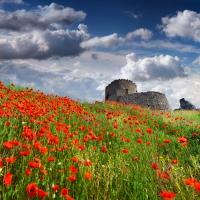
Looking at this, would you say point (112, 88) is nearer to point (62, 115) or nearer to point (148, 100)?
point (148, 100)

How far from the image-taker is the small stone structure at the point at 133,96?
1182 inches

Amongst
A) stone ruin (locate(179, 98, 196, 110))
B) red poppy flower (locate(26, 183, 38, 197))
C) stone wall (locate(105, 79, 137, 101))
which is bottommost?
red poppy flower (locate(26, 183, 38, 197))

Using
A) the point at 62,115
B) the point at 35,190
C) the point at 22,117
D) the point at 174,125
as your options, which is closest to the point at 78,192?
the point at 35,190

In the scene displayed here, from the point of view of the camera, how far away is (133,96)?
104 ft

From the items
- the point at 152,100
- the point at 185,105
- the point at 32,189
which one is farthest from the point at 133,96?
the point at 32,189

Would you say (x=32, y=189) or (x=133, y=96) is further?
(x=133, y=96)

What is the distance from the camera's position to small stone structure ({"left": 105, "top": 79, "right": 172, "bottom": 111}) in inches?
1182

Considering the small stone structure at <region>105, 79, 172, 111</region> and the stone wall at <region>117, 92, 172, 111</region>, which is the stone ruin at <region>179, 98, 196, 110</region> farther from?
the stone wall at <region>117, 92, 172, 111</region>

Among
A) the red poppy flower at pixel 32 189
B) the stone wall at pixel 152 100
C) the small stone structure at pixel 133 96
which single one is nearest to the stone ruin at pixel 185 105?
the small stone structure at pixel 133 96

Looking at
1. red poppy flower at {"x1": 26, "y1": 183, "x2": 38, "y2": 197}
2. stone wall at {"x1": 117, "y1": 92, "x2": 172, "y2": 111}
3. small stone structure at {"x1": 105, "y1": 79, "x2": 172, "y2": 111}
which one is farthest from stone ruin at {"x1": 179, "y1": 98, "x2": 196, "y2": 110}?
red poppy flower at {"x1": 26, "y1": 183, "x2": 38, "y2": 197}

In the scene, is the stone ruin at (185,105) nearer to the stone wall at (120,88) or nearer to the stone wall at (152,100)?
the stone wall at (120,88)

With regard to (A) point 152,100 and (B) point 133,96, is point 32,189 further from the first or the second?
(B) point 133,96

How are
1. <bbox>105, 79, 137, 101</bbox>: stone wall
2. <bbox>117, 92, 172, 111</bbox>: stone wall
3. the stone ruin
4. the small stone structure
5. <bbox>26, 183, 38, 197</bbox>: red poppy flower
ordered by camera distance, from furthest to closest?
the stone ruin, <bbox>105, 79, 137, 101</bbox>: stone wall, the small stone structure, <bbox>117, 92, 172, 111</bbox>: stone wall, <bbox>26, 183, 38, 197</bbox>: red poppy flower

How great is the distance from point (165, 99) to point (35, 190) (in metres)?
30.5
